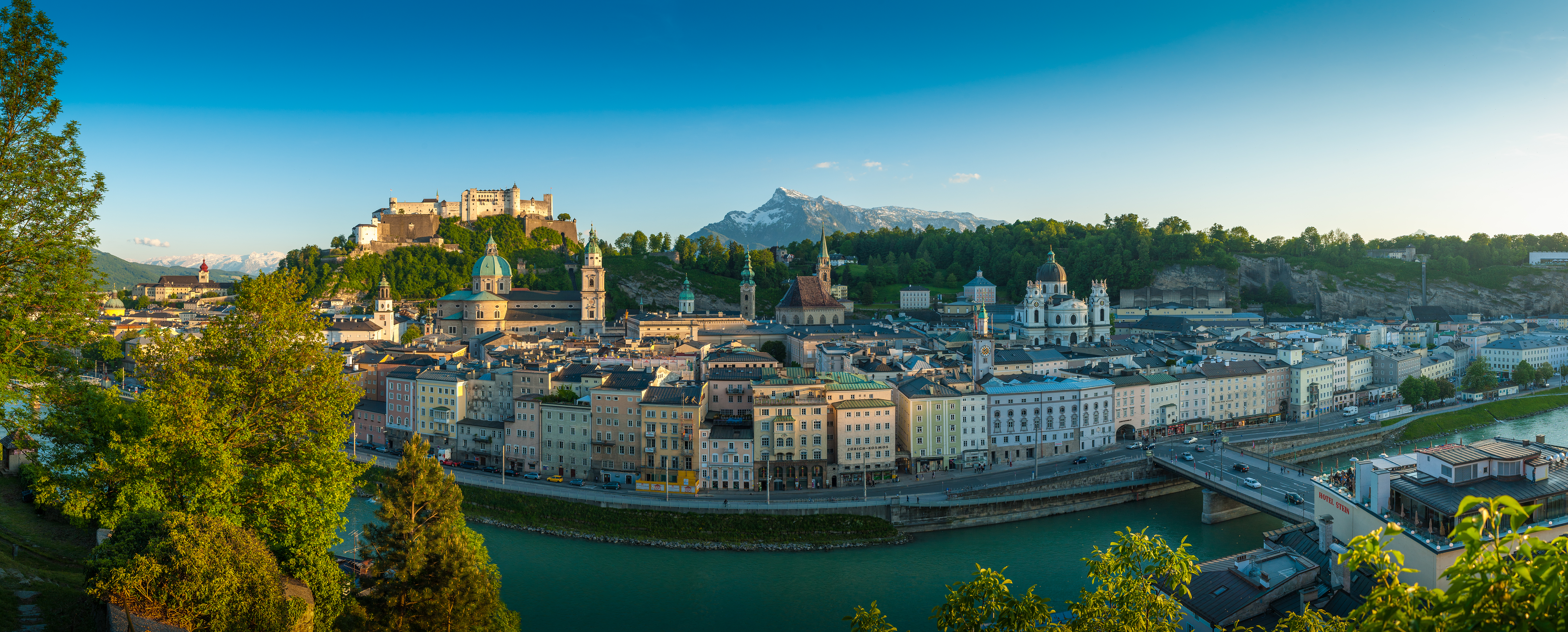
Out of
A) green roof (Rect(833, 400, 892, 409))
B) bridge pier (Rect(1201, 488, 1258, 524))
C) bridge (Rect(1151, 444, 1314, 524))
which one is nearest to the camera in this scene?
bridge (Rect(1151, 444, 1314, 524))

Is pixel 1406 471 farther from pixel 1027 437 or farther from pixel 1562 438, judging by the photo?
pixel 1562 438

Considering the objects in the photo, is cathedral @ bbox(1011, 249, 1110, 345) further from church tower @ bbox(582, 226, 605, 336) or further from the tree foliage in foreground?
the tree foliage in foreground

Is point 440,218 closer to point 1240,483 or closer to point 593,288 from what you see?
point 593,288

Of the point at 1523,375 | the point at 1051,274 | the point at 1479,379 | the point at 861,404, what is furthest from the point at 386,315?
the point at 1523,375

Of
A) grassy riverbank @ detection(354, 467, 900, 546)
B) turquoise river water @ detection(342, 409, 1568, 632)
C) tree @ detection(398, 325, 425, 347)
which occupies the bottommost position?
turquoise river water @ detection(342, 409, 1568, 632)

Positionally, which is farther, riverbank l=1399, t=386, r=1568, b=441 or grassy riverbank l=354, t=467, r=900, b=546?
riverbank l=1399, t=386, r=1568, b=441

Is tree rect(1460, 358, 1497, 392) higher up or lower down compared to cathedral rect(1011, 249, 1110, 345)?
lower down

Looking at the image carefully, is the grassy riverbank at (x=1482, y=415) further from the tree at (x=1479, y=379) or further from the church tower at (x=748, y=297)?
the church tower at (x=748, y=297)

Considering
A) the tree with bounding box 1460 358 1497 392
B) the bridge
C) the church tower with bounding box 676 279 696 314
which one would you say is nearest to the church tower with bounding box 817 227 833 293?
the church tower with bounding box 676 279 696 314
